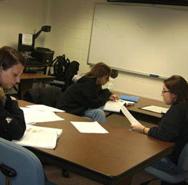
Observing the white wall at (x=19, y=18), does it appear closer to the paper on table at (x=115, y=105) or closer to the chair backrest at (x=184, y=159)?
the paper on table at (x=115, y=105)

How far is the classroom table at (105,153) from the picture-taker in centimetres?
157

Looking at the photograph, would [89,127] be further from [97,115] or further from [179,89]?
[97,115]

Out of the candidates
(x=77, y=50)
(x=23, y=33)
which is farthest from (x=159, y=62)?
(x=23, y=33)

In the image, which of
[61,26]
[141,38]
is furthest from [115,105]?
[61,26]

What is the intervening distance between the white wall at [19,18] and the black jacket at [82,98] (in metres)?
2.61

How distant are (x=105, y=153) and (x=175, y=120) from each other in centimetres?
75

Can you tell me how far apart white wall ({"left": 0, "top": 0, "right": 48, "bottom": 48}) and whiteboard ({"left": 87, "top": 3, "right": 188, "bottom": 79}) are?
114cm

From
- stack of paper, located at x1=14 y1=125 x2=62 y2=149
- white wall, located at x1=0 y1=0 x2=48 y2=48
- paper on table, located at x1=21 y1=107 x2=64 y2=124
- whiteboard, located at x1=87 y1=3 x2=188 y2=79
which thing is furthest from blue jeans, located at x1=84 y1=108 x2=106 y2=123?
white wall, located at x1=0 y1=0 x2=48 y2=48

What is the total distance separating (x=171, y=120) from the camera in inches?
92.4

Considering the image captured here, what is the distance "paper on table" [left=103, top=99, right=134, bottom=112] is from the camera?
135 inches

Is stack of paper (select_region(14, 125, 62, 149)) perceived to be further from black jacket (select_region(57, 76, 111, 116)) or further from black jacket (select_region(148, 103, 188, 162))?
black jacket (select_region(57, 76, 111, 116))

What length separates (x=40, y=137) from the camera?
Answer: 1943mm

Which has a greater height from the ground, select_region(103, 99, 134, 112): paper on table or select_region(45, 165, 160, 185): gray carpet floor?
select_region(103, 99, 134, 112): paper on table

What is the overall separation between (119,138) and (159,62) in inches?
130
